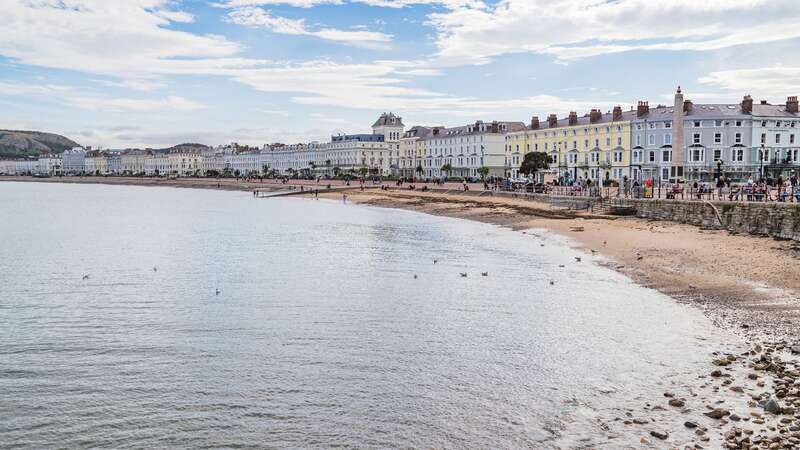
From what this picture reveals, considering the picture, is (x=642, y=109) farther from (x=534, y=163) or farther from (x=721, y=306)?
(x=721, y=306)

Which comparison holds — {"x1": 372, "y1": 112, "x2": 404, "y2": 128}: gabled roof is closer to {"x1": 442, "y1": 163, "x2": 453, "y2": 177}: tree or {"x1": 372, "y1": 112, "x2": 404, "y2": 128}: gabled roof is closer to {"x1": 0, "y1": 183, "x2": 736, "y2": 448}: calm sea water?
{"x1": 442, "y1": 163, "x2": 453, "y2": 177}: tree

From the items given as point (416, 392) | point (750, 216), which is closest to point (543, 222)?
point (750, 216)

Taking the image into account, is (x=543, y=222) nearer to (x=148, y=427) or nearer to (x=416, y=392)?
(x=416, y=392)

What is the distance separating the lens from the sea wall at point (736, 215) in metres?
28.4

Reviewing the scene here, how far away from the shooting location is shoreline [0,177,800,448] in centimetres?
954

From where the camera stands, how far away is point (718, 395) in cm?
1070

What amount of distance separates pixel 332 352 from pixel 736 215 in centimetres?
2493

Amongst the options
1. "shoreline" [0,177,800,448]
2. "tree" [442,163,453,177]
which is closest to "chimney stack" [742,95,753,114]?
"shoreline" [0,177,800,448]

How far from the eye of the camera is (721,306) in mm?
17047

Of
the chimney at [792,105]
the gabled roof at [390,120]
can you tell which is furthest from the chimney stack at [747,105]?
the gabled roof at [390,120]

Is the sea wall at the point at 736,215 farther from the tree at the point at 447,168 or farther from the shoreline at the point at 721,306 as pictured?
the tree at the point at 447,168

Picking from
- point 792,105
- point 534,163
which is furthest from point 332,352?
point 792,105

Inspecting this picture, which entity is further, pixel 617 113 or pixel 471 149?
pixel 471 149

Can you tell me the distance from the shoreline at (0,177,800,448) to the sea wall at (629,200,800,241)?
108 centimetres
